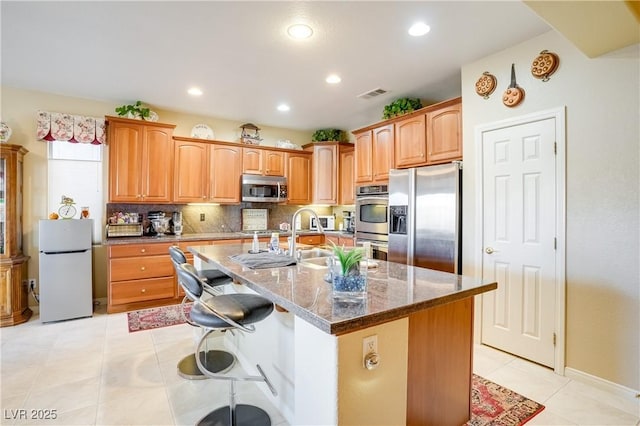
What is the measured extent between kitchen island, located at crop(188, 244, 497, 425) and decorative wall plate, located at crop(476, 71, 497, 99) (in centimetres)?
192

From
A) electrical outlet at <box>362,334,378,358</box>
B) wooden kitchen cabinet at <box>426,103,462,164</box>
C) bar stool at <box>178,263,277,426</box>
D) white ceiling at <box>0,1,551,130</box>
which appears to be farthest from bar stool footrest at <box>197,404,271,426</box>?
wooden kitchen cabinet at <box>426,103,462,164</box>

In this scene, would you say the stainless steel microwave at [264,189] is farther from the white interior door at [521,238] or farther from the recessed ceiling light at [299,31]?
the white interior door at [521,238]

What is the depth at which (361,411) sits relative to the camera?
1244mm

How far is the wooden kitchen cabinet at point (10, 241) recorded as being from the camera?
338 cm

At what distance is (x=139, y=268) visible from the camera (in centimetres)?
390

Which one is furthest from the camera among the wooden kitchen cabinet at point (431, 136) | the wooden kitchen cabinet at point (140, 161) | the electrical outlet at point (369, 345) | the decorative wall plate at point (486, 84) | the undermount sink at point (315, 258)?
the wooden kitchen cabinet at point (140, 161)

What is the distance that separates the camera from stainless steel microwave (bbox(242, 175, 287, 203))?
491cm

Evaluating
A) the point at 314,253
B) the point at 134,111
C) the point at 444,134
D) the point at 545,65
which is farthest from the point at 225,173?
the point at 545,65

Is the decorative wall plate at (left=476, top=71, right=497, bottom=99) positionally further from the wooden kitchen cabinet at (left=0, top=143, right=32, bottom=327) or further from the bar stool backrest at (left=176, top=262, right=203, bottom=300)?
the wooden kitchen cabinet at (left=0, top=143, right=32, bottom=327)

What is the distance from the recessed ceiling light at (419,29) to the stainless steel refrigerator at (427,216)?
48.9 inches

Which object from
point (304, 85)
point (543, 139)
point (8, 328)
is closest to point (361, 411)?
point (543, 139)

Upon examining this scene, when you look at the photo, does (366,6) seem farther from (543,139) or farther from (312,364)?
(312,364)

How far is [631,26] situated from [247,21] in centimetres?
Answer: 248

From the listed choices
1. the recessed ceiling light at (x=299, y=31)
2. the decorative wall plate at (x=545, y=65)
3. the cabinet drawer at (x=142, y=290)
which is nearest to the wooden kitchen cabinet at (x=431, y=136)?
the decorative wall plate at (x=545, y=65)
